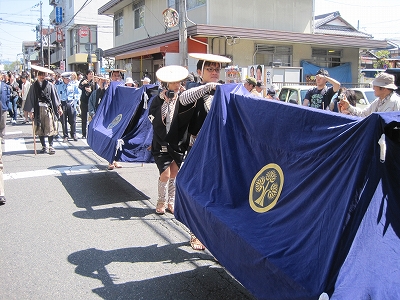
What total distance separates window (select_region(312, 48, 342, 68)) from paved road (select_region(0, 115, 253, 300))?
14.5 metres

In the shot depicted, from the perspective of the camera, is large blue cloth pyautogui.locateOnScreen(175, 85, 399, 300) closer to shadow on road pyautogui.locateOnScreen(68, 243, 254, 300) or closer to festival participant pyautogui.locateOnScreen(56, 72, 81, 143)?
shadow on road pyautogui.locateOnScreen(68, 243, 254, 300)

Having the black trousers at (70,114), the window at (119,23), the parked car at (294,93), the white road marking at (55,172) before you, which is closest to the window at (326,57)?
the parked car at (294,93)

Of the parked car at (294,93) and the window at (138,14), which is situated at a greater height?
the window at (138,14)

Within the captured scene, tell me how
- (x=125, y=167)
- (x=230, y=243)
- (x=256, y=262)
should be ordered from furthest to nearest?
(x=125, y=167)
(x=230, y=243)
(x=256, y=262)

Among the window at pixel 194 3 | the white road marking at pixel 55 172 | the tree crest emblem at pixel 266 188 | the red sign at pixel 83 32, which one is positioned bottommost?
the white road marking at pixel 55 172

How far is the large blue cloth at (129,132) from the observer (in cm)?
644

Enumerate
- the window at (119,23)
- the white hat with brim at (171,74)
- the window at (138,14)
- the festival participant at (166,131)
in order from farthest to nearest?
the window at (119,23) → the window at (138,14) → the festival participant at (166,131) → the white hat with brim at (171,74)

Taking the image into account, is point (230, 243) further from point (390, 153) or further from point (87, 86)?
point (87, 86)

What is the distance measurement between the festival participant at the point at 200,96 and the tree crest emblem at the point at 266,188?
134cm

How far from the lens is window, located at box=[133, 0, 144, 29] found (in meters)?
23.5

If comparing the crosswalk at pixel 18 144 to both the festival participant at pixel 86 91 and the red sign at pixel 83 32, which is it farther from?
the red sign at pixel 83 32


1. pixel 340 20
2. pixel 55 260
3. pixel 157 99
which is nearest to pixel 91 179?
pixel 157 99

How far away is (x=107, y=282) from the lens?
3814 millimetres

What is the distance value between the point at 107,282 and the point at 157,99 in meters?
2.42
